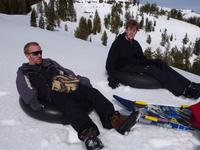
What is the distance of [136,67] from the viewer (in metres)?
7.08

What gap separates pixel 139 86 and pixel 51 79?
2572 mm

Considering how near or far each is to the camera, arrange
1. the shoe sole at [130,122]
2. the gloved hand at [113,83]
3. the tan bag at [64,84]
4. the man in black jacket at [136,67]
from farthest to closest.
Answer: the gloved hand at [113,83]
the man in black jacket at [136,67]
the tan bag at [64,84]
the shoe sole at [130,122]

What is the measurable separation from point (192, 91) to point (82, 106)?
273 cm

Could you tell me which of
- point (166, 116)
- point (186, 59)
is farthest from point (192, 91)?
point (186, 59)

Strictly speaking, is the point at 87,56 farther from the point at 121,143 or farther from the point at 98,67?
the point at 121,143

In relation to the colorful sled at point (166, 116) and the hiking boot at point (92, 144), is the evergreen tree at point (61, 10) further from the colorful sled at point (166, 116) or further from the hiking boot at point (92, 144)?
the hiking boot at point (92, 144)

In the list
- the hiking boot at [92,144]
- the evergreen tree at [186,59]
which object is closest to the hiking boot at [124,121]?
the hiking boot at [92,144]

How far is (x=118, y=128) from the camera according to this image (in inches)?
179

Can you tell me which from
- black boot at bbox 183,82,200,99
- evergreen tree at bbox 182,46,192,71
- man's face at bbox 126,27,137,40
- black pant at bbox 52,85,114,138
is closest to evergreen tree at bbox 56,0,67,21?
evergreen tree at bbox 182,46,192,71

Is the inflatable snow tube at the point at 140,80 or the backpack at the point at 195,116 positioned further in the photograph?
the inflatable snow tube at the point at 140,80

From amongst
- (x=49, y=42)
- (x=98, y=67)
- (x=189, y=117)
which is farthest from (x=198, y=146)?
(x=49, y=42)

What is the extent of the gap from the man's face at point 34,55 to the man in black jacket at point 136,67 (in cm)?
211

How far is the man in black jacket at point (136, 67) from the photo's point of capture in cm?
665

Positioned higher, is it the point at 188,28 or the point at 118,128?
the point at 118,128
